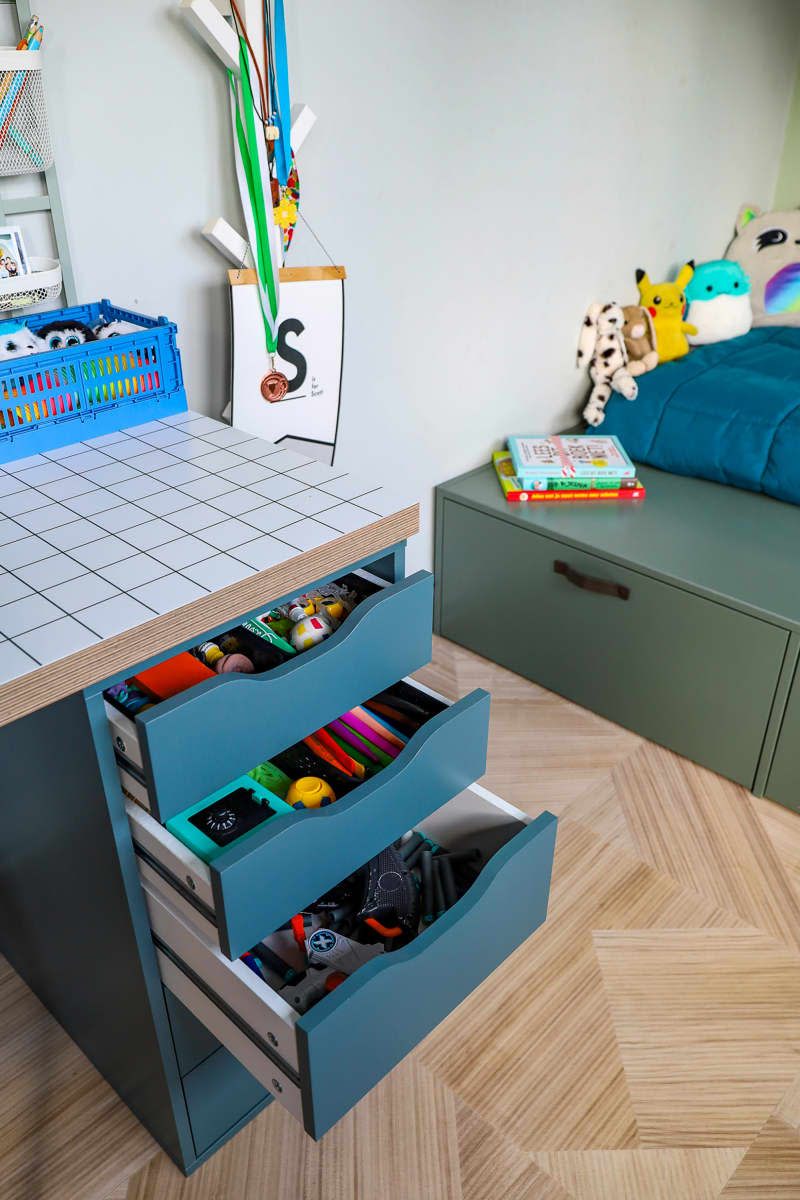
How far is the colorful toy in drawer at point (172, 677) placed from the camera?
90 cm

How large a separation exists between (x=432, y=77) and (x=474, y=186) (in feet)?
0.75

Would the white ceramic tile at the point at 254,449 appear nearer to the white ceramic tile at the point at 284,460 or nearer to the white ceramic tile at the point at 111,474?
the white ceramic tile at the point at 284,460

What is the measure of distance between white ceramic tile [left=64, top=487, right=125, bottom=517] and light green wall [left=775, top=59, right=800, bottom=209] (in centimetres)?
254

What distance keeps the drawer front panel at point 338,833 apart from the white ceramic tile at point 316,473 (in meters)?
0.30

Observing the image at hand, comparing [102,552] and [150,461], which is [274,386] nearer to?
[150,461]

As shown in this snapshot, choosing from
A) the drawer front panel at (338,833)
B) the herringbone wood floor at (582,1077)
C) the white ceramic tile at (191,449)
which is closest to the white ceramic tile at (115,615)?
the drawer front panel at (338,833)

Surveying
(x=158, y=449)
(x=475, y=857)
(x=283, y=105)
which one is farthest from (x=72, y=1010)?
(x=283, y=105)

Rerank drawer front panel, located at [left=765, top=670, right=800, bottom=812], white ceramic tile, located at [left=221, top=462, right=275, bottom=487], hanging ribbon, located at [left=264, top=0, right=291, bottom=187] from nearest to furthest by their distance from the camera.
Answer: white ceramic tile, located at [left=221, top=462, right=275, bottom=487], hanging ribbon, located at [left=264, top=0, right=291, bottom=187], drawer front panel, located at [left=765, top=670, right=800, bottom=812]

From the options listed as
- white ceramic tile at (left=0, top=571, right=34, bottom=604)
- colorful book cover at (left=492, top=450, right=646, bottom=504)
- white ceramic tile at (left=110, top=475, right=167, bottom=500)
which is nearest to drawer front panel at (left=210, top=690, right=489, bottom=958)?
white ceramic tile at (left=0, top=571, right=34, bottom=604)

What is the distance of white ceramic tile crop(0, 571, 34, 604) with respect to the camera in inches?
31.5

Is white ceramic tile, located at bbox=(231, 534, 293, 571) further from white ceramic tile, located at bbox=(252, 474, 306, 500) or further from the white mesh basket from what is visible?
the white mesh basket

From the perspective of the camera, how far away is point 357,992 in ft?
2.58

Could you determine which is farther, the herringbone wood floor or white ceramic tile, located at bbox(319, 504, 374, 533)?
the herringbone wood floor

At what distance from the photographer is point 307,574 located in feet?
2.96
